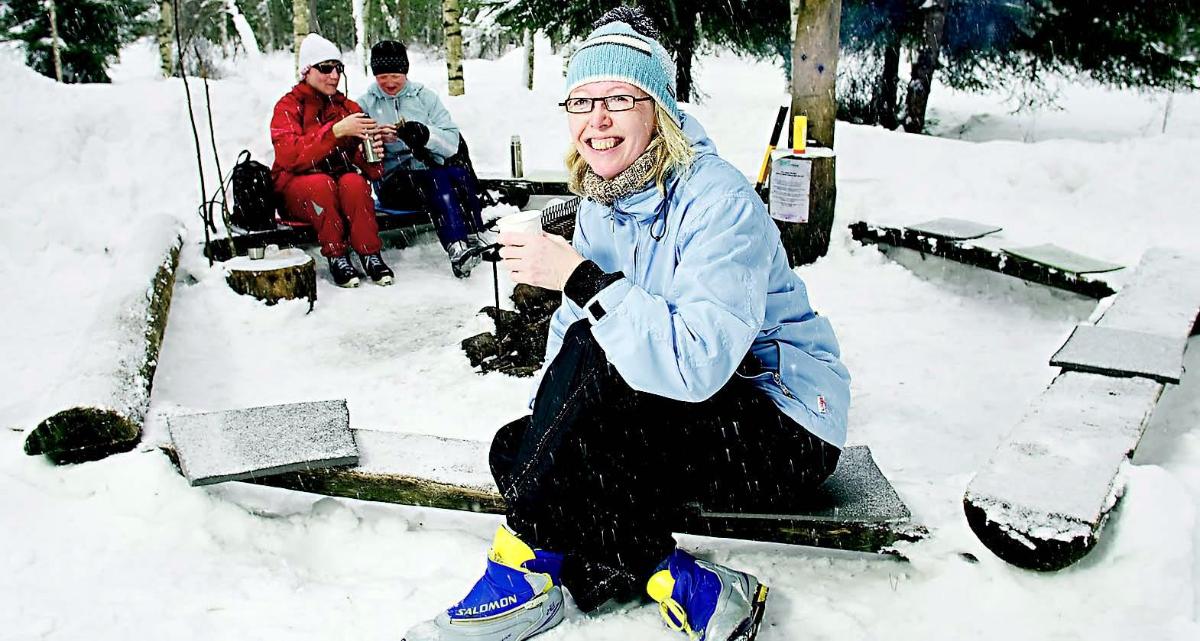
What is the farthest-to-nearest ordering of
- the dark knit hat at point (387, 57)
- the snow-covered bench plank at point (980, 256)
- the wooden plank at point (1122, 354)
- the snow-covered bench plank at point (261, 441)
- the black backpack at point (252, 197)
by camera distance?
the dark knit hat at point (387, 57), the black backpack at point (252, 197), the snow-covered bench plank at point (980, 256), the wooden plank at point (1122, 354), the snow-covered bench plank at point (261, 441)

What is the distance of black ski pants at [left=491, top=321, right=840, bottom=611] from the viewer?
6.23ft

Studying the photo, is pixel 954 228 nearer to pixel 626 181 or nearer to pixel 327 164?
pixel 626 181

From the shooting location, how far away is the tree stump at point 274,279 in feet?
16.5

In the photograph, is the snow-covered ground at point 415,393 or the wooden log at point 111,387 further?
the wooden log at point 111,387

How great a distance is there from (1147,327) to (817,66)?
2769mm

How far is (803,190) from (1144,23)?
Result: 256 inches

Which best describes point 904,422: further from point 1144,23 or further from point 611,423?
point 1144,23

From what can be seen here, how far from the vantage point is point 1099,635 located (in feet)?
6.26

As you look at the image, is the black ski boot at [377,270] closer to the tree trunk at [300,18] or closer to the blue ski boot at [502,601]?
the blue ski boot at [502,601]

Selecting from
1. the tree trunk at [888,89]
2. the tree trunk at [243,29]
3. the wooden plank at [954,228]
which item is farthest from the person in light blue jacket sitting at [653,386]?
the tree trunk at [243,29]

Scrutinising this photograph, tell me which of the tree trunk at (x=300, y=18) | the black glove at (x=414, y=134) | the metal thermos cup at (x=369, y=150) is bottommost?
the metal thermos cup at (x=369, y=150)

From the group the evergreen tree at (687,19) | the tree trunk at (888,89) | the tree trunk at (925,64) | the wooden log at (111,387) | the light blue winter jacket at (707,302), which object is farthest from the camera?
the tree trunk at (888,89)

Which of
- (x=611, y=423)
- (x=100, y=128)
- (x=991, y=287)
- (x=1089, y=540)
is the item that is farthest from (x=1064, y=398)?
(x=100, y=128)

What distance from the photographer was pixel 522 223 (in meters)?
2.03
